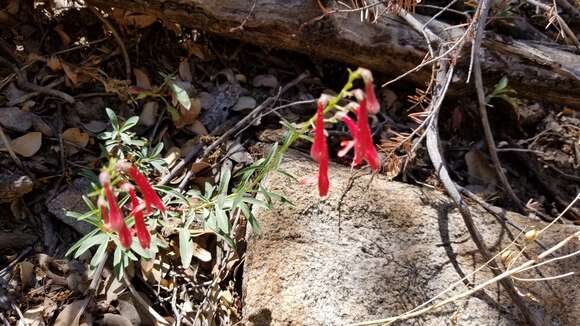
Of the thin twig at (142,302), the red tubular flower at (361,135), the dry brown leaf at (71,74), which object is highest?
the red tubular flower at (361,135)

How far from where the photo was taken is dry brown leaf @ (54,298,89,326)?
7.25ft

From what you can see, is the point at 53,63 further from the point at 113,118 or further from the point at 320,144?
the point at 320,144

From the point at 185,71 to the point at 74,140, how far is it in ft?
2.26

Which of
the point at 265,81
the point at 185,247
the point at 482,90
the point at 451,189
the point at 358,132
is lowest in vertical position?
the point at 185,247

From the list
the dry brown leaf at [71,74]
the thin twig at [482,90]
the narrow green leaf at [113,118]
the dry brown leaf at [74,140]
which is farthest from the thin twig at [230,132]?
the thin twig at [482,90]

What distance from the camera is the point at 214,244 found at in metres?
2.57

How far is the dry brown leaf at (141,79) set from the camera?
9.51ft

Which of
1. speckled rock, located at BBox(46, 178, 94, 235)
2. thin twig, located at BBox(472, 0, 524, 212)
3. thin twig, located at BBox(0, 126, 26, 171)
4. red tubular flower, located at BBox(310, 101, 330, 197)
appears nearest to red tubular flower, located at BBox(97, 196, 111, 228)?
red tubular flower, located at BBox(310, 101, 330, 197)

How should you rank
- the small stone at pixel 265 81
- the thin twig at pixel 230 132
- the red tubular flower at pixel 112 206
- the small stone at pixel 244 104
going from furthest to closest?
the small stone at pixel 265 81
the small stone at pixel 244 104
the thin twig at pixel 230 132
the red tubular flower at pixel 112 206

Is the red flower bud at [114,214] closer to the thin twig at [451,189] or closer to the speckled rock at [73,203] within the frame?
the speckled rock at [73,203]

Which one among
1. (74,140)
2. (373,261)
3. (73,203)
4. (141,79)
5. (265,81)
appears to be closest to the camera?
(373,261)

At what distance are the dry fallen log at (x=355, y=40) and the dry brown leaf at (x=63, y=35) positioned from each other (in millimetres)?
242

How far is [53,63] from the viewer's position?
2805mm

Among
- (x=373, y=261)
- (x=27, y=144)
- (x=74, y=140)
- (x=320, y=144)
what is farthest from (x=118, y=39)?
(x=373, y=261)
